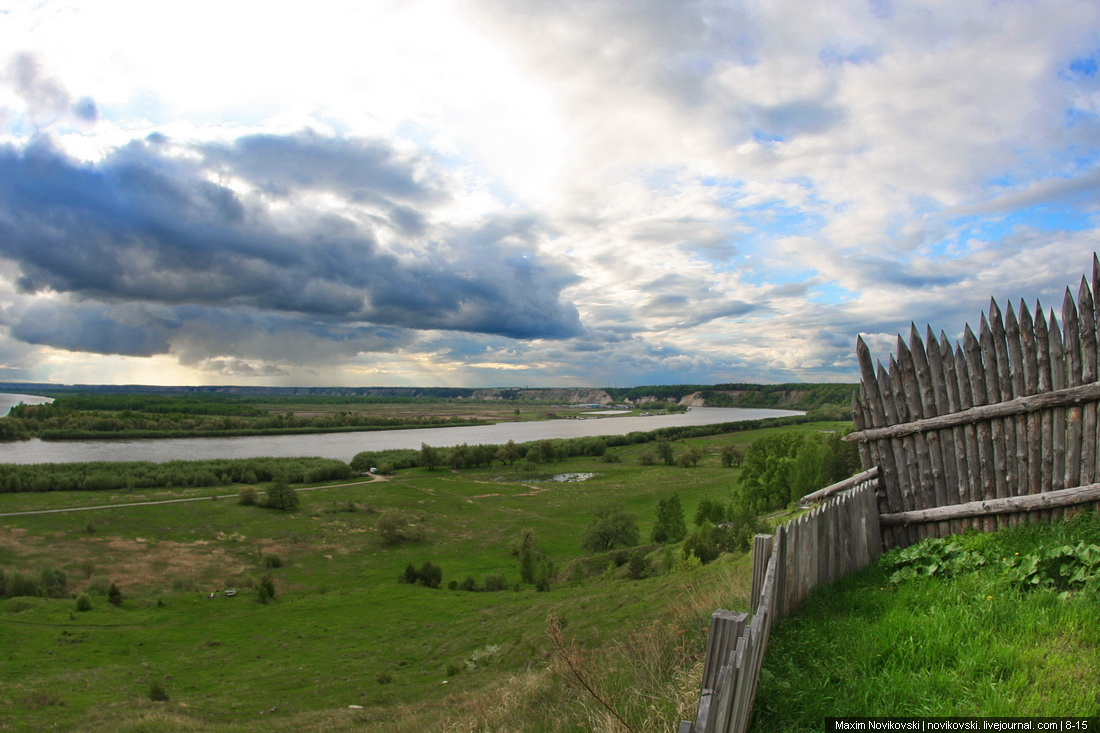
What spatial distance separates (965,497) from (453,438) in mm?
143809

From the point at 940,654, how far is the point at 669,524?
1772 inches

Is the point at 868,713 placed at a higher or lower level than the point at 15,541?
higher

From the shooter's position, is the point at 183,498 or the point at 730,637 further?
the point at 183,498

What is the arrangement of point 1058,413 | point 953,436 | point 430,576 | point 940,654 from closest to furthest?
point 940,654, point 1058,413, point 953,436, point 430,576

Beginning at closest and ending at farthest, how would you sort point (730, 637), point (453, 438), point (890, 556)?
point (730, 637) < point (890, 556) < point (453, 438)

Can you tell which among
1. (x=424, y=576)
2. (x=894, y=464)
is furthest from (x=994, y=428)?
(x=424, y=576)

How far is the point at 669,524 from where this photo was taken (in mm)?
46625

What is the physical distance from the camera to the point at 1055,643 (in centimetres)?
354

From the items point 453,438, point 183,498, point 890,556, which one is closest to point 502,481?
point 183,498

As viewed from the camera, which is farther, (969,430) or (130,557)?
(130,557)

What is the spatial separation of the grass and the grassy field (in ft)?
2.79

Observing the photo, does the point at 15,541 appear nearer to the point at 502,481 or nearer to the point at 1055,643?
the point at 502,481

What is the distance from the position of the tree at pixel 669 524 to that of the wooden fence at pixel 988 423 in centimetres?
4174

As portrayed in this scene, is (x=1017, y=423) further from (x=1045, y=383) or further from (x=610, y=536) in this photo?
(x=610, y=536)
